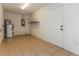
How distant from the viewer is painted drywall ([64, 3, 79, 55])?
9.08ft

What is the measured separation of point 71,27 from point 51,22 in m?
1.36

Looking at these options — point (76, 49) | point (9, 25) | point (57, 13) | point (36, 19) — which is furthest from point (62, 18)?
point (9, 25)

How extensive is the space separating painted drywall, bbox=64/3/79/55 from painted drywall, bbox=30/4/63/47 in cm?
32

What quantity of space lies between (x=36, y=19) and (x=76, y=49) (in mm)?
3353

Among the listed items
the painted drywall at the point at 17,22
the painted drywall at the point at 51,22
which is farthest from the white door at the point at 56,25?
the painted drywall at the point at 17,22

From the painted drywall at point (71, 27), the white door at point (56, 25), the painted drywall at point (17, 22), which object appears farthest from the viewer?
the painted drywall at point (17, 22)

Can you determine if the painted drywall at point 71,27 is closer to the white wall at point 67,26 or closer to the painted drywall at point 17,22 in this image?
the white wall at point 67,26

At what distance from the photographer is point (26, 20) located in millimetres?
5660

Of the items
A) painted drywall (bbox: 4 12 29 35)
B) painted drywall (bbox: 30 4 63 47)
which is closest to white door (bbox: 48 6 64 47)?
painted drywall (bbox: 30 4 63 47)

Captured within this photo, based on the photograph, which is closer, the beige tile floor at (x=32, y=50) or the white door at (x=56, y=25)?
the beige tile floor at (x=32, y=50)

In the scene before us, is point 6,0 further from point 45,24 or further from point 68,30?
point 45,24

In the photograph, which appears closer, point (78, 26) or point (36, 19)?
point (78, 26)

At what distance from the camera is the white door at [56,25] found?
Answer: 11.7ft

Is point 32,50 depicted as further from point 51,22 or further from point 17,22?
point 17,22
